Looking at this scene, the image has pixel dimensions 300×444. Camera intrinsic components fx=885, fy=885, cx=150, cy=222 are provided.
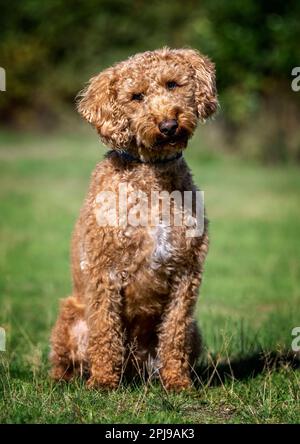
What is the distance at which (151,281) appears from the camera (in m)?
5.47

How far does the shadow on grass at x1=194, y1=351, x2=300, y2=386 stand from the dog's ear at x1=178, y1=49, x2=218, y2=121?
1.62 m

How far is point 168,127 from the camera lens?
5156mm

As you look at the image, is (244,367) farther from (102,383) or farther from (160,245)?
(160,245)

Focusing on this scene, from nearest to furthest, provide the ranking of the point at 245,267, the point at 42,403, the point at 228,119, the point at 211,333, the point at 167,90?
1. the point at 42,403
2. the point at 167,90
3. the point at 211,333
4. the point at 245,267
5. the point at 228,119

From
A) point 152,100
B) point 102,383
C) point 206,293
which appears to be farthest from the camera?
point 206,293

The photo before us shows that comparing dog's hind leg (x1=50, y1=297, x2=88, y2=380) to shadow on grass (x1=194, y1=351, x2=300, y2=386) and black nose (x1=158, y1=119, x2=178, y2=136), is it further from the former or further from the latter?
black nose (x1=158, y1=119, x2=178, y2=136)

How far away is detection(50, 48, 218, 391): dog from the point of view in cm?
533

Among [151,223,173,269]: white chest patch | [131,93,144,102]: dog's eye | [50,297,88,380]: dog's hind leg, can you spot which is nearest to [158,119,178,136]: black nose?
[131,93,144,102]: dog's eye

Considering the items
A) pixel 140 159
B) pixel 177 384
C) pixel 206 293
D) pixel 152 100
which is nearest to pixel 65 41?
pixel 206 293

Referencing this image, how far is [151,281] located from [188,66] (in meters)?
1.36

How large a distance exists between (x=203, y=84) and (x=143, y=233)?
3.32ft

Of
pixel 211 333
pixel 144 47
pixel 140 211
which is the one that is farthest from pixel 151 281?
pixel 144 47
